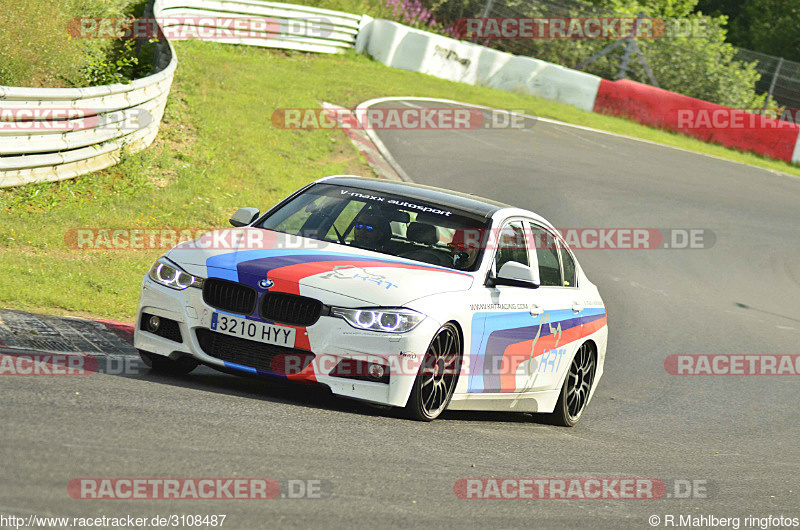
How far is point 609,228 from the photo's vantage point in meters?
17.8

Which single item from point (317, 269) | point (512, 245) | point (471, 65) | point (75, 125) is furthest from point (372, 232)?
point (471, 65)

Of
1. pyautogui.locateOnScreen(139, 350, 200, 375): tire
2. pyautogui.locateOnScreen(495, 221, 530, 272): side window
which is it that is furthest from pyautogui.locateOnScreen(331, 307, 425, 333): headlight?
pyautogui.locateOnScreen(495, 221, 530, 272): side window

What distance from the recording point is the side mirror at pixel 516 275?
7.54 metres

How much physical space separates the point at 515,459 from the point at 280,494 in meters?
2.24

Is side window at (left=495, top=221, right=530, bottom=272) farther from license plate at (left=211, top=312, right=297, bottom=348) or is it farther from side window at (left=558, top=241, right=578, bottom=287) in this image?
license plate at (left=211, top=312, right=297, bottom=348)

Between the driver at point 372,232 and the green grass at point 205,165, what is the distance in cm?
268

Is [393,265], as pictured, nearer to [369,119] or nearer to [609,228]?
[609,228]

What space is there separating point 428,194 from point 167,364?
2423 mm

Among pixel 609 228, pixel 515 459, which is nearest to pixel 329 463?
pixel 515 459

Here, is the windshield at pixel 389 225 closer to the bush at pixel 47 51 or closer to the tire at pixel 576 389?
the tire at pixel 576 389

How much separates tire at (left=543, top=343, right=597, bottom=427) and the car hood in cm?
197

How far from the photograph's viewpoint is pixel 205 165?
1593 cm

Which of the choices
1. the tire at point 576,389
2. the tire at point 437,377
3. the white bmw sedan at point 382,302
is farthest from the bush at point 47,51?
the tire at point 437,377

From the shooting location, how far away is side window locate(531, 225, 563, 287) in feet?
28.2
